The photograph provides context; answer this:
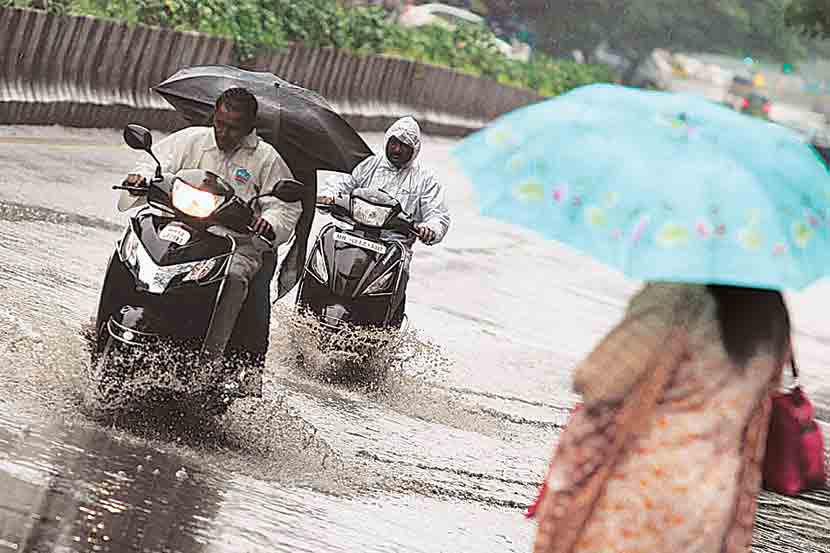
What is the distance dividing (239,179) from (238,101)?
35cm

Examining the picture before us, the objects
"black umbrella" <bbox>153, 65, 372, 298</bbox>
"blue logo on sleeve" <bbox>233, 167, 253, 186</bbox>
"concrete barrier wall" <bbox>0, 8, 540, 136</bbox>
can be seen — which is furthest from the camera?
"concrete barrier wall" <bbox>0, 8, 540, 136</bbox>

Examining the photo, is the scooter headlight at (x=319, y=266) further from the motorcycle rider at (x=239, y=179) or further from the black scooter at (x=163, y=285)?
the black scooter at (x=163, y=285)

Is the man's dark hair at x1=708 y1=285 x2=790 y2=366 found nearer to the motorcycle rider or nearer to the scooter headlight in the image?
the motorcycle rider

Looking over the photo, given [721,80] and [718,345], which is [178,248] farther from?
[721,80]

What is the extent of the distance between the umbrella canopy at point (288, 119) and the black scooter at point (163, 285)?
1.12m

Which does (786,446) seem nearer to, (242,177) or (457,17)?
(242,177)

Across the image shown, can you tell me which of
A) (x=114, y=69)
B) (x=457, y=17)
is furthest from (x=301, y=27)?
(x=457, y=17)

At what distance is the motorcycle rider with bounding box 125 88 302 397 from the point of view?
7.98 m

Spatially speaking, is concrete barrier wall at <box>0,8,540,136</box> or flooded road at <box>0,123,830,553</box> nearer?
flooded road at <box>0,123,830,553</box>

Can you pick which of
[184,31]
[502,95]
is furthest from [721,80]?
[184,31]

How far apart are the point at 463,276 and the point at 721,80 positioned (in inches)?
4260

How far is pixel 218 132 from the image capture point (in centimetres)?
816

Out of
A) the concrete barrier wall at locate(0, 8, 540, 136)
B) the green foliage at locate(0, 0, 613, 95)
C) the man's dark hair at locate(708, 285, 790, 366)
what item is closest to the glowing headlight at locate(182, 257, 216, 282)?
the man's dark hair at locate(708, 285, 790, 366)

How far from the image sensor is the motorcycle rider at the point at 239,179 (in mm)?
7984
